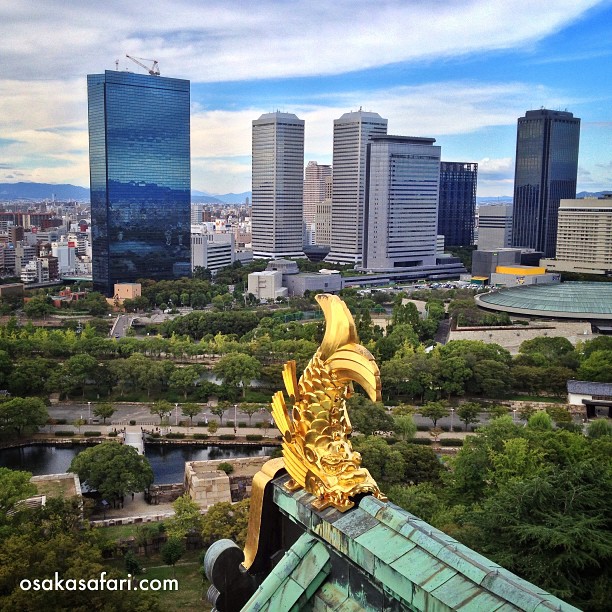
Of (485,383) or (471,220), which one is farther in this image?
(471,220)

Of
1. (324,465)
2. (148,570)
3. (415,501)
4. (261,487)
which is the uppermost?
(324,465)

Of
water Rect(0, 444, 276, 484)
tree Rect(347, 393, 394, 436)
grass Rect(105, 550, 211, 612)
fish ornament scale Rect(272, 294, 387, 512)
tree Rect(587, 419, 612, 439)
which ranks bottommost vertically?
water Rect(0, 444, 276, 484)

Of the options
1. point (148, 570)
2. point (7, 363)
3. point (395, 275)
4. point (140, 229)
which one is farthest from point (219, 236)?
point (148, 570)

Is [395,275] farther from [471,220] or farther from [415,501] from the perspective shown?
[415,501]

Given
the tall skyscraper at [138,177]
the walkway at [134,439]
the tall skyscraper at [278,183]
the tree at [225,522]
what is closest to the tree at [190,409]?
the walkway at [134,439]

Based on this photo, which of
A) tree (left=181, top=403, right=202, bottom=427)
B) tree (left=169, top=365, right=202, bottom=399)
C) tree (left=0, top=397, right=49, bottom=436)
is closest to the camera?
tree (left=0, top=397, right=49, bottom=436)

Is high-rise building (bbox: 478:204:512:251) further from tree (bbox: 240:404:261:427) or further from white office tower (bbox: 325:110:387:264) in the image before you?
tree (bbox: 240:404:261:427)

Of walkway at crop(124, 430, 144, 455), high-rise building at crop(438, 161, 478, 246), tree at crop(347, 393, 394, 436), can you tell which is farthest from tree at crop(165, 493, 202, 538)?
high-rise building at crop(438, 161, 478, 246)
